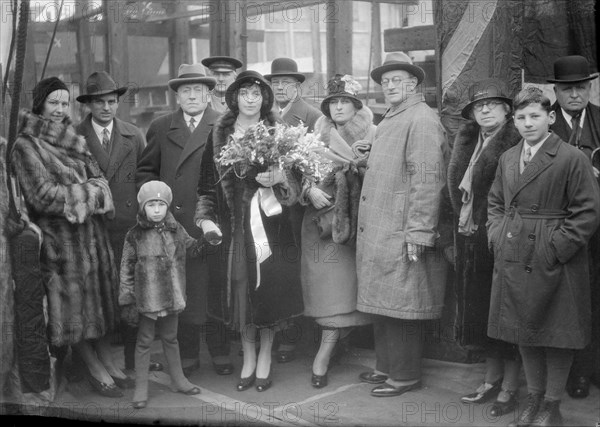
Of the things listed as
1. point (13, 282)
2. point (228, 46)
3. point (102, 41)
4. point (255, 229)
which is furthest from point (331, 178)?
point (102, 41)

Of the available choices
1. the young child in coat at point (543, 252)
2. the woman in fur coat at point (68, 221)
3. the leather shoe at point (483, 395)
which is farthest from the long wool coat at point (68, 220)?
the young child in coat at point (543, 252)

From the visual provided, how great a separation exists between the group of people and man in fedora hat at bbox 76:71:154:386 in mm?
14

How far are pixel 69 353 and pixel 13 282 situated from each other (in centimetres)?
75

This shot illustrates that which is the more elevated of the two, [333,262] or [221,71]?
[221,71]

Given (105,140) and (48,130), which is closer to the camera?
(48,130)

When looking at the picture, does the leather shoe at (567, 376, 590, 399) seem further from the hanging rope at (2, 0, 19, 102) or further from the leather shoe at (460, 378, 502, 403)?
the hanging rope at (2, 0, 19, 102)

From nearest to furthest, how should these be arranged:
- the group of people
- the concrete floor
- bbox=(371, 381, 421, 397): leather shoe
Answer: the group of people → the concrete floor → bbox=(371, 381, 421, 397): leather shoe

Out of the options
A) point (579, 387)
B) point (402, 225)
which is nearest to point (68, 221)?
point (402, 225)

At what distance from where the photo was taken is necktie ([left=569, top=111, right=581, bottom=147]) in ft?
15.9

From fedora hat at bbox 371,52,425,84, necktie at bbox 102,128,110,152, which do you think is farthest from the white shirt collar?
necktie at bbox 102,128,110,152

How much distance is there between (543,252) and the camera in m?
4.38

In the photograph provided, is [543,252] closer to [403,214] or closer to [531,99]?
[531,99]

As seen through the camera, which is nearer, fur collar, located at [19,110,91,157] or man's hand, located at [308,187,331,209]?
fur collar, located at [19,110,91,157]

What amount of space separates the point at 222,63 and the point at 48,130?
4.80ft
